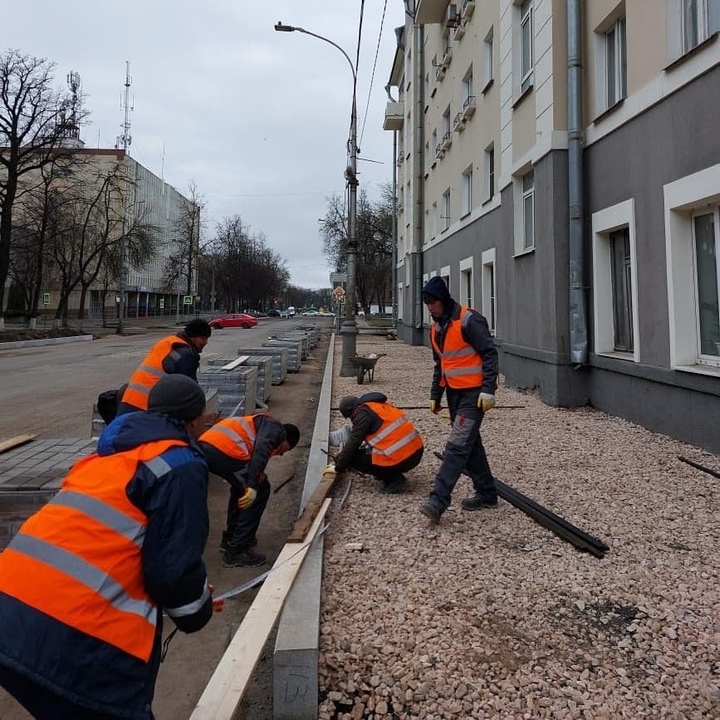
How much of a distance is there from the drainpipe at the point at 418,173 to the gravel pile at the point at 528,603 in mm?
18227

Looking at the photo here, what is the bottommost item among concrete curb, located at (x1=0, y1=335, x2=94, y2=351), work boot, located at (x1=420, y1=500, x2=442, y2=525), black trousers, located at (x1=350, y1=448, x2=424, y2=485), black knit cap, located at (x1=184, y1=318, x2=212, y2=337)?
work boot, located at (x1=420, y1=500, x2=442, y2=525)

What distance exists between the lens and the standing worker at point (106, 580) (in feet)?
5.33

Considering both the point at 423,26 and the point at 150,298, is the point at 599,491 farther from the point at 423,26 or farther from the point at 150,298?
the point at 150,298

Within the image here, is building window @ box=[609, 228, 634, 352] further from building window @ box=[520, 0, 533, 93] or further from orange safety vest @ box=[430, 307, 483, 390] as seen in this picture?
orange safety vest @ box=[430, 307, 483, 390]

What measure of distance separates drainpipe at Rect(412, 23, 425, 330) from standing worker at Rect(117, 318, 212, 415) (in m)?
18.4

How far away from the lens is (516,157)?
11172 mm

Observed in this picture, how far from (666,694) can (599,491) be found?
280 cm

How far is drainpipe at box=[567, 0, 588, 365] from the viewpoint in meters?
8.75

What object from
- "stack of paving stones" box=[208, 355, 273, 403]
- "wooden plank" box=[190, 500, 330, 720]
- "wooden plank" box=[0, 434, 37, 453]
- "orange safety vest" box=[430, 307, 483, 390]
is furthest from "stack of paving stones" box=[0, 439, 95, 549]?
"orange safety vest" box=[430, 307, 483, 390]

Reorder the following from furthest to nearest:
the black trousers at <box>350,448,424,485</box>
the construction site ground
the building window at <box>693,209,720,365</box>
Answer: the building window at <box>693,209,720,365</box>
the black trousers at <box>350,448,424,485</box>
the construction site ground

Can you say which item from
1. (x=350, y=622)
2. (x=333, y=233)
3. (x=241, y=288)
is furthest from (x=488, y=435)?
(x=241, y=288)

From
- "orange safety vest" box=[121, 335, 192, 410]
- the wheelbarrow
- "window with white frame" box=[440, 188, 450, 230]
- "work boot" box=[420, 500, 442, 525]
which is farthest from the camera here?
"window with white frame" box=[440, 188, 450, 230]

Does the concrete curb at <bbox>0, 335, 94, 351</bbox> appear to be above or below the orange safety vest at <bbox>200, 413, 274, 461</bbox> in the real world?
above

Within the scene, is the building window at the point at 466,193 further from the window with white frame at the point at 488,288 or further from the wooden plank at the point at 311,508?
the wooden plank at the point at 311,508
